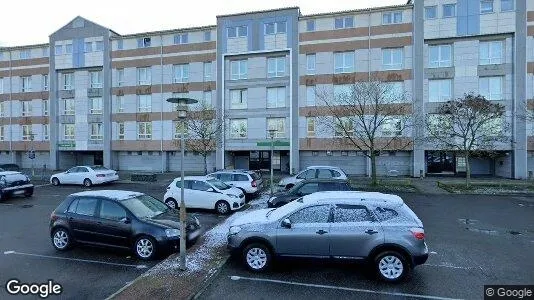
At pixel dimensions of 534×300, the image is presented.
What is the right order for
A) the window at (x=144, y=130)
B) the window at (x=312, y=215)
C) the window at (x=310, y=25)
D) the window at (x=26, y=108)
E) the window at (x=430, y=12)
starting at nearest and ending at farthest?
the window at (x=312, y=215), the window at (x=430, y=12), the window at (x=310, y=25), the window at (x=144, y=130), the window at (x=26, y=108)

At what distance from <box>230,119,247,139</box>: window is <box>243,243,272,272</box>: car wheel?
23.8 meters

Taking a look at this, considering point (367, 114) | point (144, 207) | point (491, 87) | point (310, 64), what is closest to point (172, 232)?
point (144, 207)

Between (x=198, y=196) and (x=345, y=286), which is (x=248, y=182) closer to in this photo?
(x=198, y=196)

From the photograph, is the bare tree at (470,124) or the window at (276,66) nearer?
the bare tree at (470,124)

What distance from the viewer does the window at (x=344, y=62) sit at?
2823cm

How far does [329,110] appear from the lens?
28.0m

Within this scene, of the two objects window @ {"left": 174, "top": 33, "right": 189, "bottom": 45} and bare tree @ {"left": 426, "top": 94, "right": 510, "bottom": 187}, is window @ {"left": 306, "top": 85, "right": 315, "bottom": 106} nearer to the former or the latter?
bare tree @ {"left": 426, "top": 94, "right": 510, "bottom": 187}

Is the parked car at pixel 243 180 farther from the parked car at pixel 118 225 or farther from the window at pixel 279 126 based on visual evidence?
the window at pixel 279 126

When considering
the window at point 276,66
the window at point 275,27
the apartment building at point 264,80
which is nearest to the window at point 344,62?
the apartment building at point 264,80

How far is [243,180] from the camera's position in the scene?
16.6m

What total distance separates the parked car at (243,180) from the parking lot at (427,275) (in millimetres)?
8672

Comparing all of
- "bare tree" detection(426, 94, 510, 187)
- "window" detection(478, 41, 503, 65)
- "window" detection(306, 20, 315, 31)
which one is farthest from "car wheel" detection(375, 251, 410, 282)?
"window" detection(478, 41, 503, 65)

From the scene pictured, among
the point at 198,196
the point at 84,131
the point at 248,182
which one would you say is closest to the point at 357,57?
the point at 248,182

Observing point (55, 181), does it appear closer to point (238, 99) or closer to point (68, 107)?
point (68, 107)
